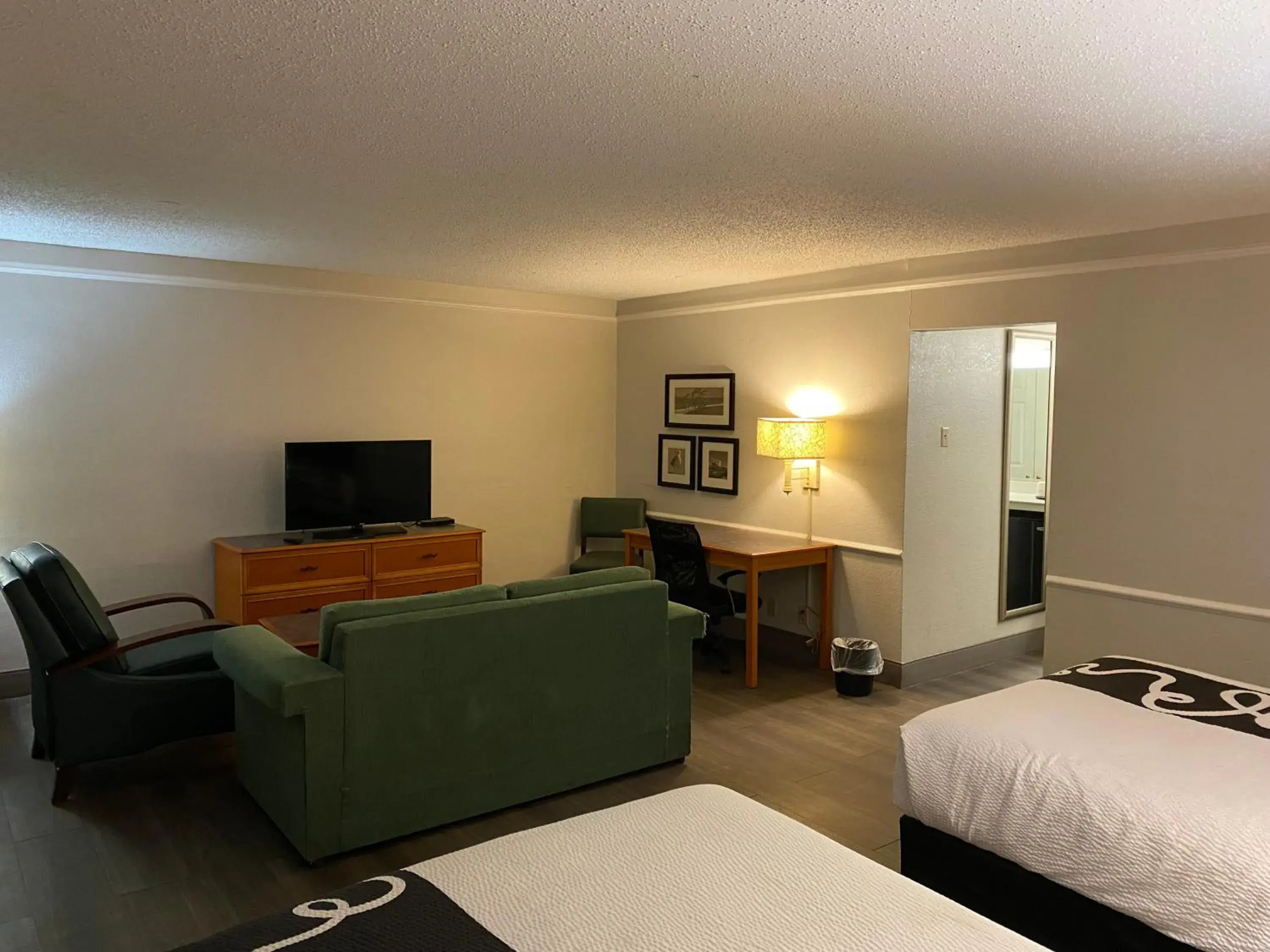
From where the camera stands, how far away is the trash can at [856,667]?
4977 millimetres

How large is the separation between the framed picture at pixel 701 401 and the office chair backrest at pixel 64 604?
3801mm

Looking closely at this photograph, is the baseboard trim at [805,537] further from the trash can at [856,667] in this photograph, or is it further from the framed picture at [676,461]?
the trash can at [856,667]

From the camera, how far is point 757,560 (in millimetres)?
5137

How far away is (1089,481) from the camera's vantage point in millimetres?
4340

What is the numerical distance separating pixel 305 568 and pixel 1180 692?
4.27 meters

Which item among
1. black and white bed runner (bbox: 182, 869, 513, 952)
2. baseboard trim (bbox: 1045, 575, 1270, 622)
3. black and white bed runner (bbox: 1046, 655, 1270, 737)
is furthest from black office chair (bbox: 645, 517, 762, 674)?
black and white bed runner (bbox: 182, 869, 513, 952)

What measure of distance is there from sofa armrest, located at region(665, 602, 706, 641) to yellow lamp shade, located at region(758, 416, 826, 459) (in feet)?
5.30

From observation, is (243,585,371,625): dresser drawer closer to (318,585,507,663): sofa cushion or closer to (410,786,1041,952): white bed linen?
(318,585,507,663): sofa cushion

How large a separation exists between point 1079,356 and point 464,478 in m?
3.91

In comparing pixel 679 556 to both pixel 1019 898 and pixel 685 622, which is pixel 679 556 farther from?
pixel 1019 898

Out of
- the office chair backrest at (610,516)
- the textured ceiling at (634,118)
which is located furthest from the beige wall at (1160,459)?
the office chair backrest at (610,516)

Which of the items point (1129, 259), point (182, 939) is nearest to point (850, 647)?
point (1129, 259)

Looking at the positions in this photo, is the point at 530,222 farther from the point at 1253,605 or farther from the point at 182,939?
the point at 1253,605

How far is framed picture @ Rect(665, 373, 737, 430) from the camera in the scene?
6.11m
